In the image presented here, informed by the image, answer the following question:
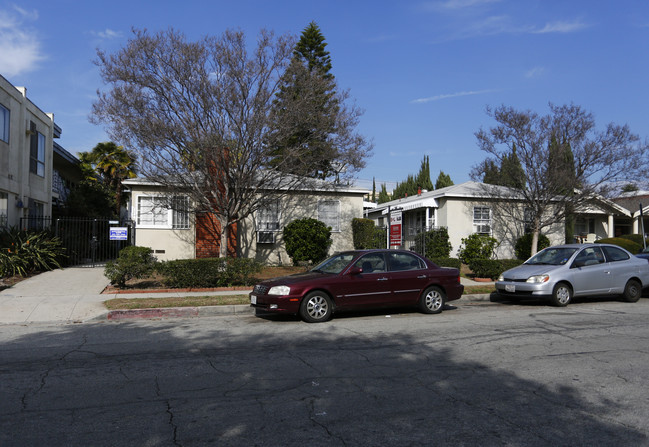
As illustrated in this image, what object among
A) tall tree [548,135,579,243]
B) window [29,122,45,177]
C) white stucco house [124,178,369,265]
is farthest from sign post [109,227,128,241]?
tall tree [548,135,579,243]

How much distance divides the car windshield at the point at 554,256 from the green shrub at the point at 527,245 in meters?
9.93

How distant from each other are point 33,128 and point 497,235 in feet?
71.2

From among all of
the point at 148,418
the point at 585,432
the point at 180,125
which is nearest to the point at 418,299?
the point at 585,432

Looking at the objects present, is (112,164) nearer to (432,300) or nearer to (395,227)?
(395,227)

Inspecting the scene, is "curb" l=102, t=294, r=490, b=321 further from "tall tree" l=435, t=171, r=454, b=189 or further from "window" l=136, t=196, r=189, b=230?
"tall tree" l=435, t=171, r=454, b=189

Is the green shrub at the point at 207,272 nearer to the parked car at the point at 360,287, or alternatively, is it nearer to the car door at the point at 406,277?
the parked car at the point at 360,287

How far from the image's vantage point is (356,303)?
10023 millimetres

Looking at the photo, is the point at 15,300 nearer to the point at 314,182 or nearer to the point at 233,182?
the point at 233,182

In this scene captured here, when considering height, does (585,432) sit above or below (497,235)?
below

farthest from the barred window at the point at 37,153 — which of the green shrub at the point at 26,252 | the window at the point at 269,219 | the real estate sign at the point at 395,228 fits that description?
the real estate sign at the point at 395,228

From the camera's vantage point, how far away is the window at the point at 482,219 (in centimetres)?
2372

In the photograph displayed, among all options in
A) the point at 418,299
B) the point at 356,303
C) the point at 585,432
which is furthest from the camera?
the point at 418,299

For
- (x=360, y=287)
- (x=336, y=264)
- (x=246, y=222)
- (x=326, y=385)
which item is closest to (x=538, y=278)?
(x=360, y=287)

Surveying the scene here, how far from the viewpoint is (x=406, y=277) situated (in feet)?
34.7
